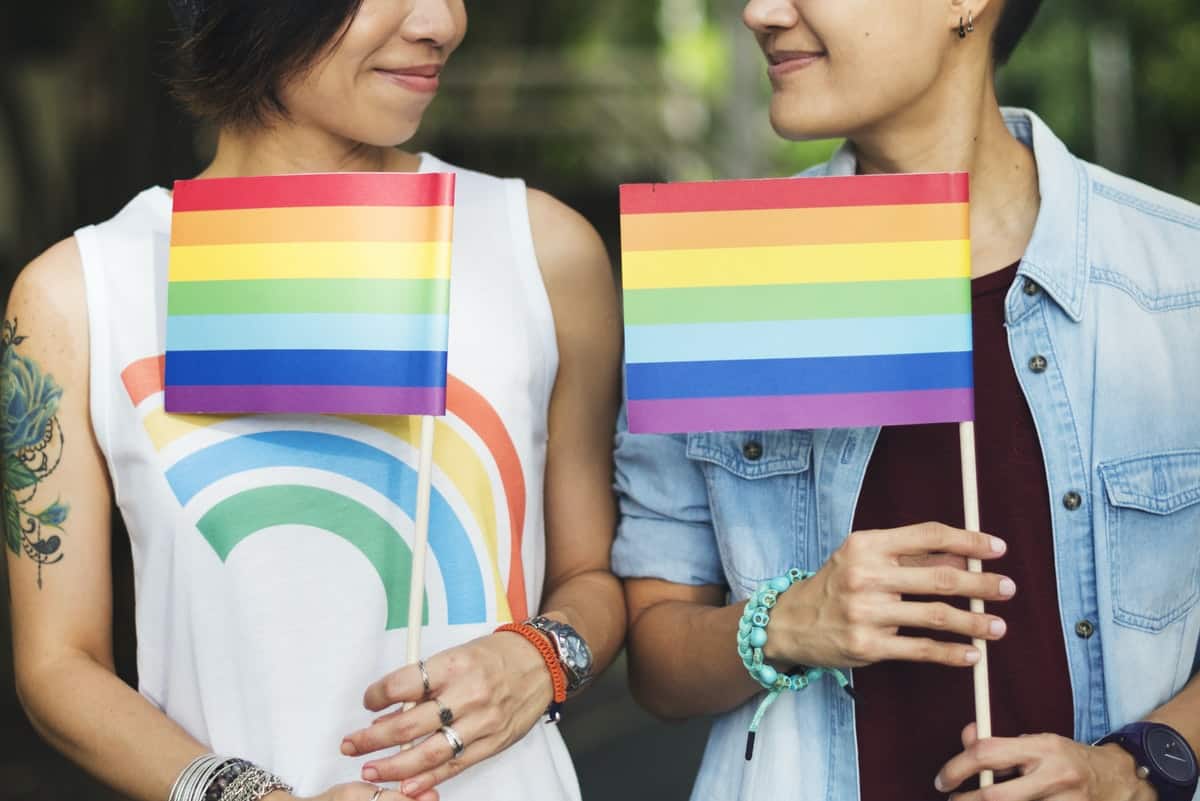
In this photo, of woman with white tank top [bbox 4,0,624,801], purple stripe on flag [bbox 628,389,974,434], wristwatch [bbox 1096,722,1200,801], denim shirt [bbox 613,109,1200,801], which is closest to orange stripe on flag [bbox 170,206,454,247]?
woman with white tank top [bbox 4,0,624,801]

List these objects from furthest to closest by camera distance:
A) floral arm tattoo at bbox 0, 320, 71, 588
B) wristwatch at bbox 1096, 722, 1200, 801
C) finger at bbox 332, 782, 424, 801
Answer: floral arm tattoo at bbox 0, 320, 71, 588, wristwatch at bbox 1096, 722, 1200, 801, finger at bbox 332, 782, 424, 801

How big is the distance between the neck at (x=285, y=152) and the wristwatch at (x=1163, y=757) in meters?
1.36

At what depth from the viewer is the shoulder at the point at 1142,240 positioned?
6.89 ft

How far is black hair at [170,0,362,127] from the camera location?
2.01 meters

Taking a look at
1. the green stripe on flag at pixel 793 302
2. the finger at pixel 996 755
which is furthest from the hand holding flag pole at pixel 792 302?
the finger at pixel 996 755

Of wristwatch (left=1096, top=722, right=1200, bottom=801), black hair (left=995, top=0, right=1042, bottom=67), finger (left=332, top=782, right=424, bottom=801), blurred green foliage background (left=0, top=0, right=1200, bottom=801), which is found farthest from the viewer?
blurred green foliage background (left=0, top=0, right=1200, bottom=801)

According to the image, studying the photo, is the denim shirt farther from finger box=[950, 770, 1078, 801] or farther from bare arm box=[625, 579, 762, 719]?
finger box=[950, 770, 1078, 801]

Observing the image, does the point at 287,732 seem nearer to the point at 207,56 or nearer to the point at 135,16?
the point at 207,56

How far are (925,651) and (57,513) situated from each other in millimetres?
1180

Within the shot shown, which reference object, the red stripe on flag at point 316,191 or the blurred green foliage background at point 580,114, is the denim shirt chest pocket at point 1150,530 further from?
the blurred green foliage background at point 580,114

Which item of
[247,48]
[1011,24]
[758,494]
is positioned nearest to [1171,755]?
[758,494]

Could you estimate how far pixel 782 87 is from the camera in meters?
2.11

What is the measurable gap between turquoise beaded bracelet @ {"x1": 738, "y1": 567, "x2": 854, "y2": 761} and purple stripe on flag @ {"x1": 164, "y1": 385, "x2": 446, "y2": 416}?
1.63ft

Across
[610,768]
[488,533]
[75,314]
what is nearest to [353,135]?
[75,314]
